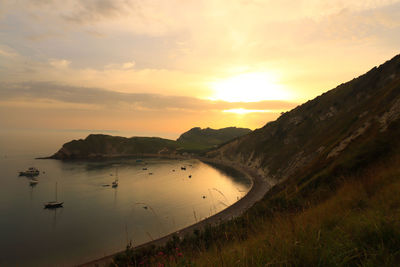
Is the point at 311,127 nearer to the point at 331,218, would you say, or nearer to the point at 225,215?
the point at 225,215

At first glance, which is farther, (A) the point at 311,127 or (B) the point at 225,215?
(A) the point at 311,127

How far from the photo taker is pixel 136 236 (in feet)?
184

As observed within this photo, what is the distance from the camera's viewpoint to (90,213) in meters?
72.7

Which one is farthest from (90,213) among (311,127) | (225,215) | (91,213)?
(311,127)

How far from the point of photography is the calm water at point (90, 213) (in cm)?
4938

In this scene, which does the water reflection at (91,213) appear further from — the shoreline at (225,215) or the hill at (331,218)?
the hill at (331,218)

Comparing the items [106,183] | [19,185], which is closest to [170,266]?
[106,183]

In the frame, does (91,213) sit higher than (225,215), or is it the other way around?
(225,215)

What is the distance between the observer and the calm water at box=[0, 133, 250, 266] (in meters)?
49.4

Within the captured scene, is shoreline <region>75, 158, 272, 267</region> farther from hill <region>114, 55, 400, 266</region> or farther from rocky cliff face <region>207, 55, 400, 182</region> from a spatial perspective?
hill <region>114, 55, 400, 266</region>

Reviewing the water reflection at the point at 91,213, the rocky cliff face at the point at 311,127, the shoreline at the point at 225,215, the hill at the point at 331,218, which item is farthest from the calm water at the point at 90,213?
the rocky cliff face at the point at 311,127

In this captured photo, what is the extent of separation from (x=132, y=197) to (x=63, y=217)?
28.8 meters

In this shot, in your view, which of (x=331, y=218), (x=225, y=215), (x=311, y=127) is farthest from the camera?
(x=311, y=127)

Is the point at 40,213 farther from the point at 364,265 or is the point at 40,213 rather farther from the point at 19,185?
the point at 364,265
